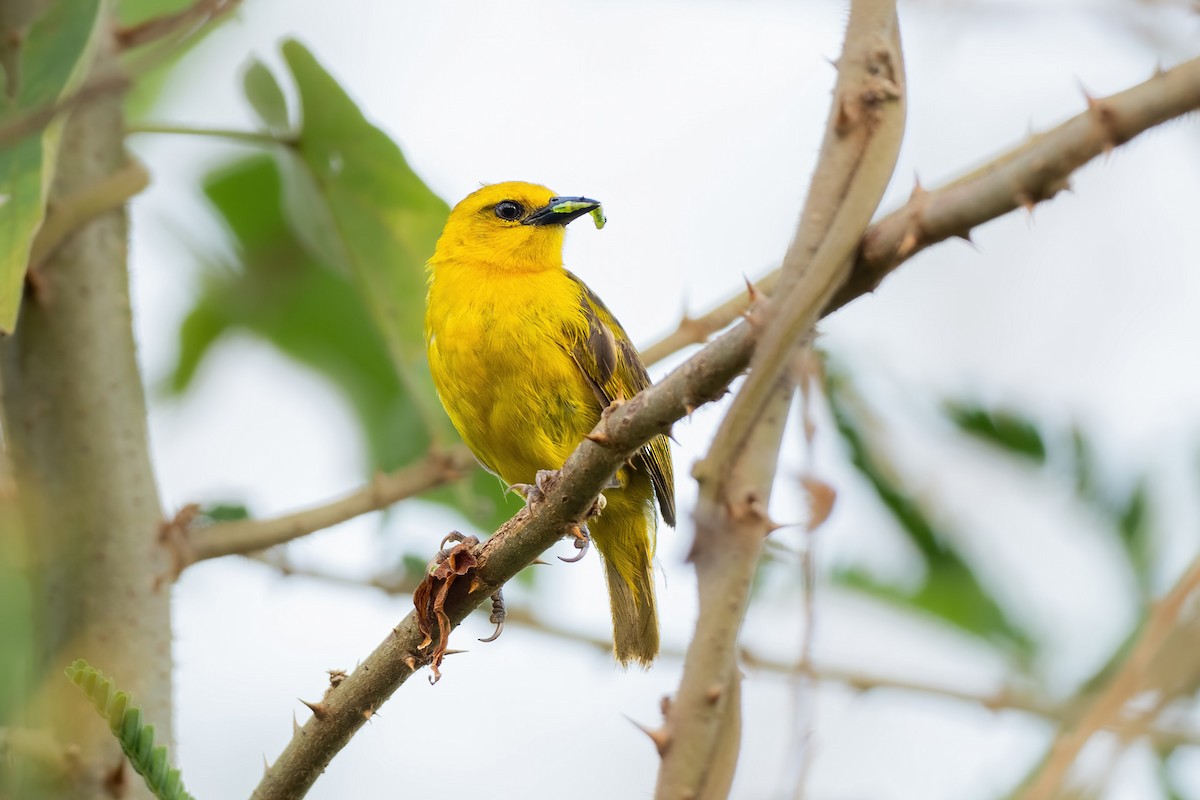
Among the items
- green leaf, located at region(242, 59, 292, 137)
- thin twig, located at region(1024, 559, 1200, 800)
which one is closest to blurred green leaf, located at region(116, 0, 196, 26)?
green leaf, located at region(242, 59, 292, 137)

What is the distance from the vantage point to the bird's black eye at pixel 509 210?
5020mm

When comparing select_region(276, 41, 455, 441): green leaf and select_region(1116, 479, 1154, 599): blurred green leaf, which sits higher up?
select_region(276, 41, 455, 441): green leaf

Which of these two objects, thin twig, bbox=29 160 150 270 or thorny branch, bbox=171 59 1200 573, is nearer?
thorny branch, bbox=171 59 1200 573

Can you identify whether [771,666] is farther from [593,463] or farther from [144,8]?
[144,8]

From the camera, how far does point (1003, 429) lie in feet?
14.0

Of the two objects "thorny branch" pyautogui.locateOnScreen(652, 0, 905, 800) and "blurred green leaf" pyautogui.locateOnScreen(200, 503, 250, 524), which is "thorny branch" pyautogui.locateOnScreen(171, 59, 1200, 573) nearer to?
"thorny branch" pyautogui.locateOnScreen(652, 0, 905, 800)

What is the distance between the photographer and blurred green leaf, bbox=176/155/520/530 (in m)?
5.43

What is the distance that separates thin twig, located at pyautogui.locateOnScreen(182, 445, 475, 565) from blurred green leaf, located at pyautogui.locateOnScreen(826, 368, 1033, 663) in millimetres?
1296

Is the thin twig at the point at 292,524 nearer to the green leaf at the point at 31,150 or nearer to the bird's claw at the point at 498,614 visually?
the bird's claw at the point at 498,614

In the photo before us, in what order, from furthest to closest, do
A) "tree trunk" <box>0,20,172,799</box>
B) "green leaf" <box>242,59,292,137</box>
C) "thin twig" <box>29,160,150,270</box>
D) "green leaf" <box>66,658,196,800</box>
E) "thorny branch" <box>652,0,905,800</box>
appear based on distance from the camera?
"green leaf" <box>242,59,292,137</box> < "thin twig" <box>29,160,150,270</box> < "tree trunk" <box>0,20,172,799</box> < "green leaf" <box>66,658,196,800</box> < "thorny branch" <box>652,0,905,800</box>

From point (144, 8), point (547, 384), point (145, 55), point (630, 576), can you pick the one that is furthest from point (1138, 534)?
point (144, 8)

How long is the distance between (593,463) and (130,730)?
2.61 feet

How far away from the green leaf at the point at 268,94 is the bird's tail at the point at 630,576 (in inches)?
63.8

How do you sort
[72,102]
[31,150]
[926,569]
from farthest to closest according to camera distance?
[926,569] → [31,150] → [72,102]
